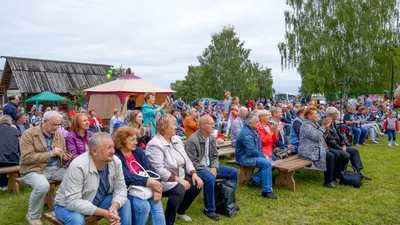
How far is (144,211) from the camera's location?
3.21 m

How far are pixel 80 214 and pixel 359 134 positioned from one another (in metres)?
9.67

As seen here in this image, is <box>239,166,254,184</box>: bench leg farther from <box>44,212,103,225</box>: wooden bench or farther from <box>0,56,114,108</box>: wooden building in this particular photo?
<box>0,56,114,108</box>: wooden building

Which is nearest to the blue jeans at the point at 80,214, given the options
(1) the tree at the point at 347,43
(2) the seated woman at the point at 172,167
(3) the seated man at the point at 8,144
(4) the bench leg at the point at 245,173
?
A: (2) the seated woman at the point at 172,167

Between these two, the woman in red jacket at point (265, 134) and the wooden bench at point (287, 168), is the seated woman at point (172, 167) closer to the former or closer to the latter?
the wooden bench at point (287, 168)

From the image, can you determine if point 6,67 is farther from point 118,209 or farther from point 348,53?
point 118,209

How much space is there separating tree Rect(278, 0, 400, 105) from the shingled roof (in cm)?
1828

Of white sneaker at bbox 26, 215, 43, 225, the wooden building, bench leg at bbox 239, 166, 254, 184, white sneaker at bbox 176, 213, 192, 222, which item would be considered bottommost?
white sneaker at bbox 176, 213, 192, 222

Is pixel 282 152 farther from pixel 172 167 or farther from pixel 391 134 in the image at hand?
pixel 391 134

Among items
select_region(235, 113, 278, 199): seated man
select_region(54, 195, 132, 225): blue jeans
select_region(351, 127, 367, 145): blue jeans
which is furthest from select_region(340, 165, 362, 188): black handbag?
select_region(351, 127, 367, 145): blue jeans

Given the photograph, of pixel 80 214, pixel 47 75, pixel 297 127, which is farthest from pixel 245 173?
pixel 47 75

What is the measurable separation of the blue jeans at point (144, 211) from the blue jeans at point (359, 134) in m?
8.79

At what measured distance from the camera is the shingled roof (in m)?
26.7

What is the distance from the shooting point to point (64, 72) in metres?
29.4

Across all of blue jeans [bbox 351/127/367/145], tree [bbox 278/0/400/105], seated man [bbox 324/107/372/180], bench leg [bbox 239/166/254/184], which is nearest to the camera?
bench leg [bbox 239/166/254/184]
